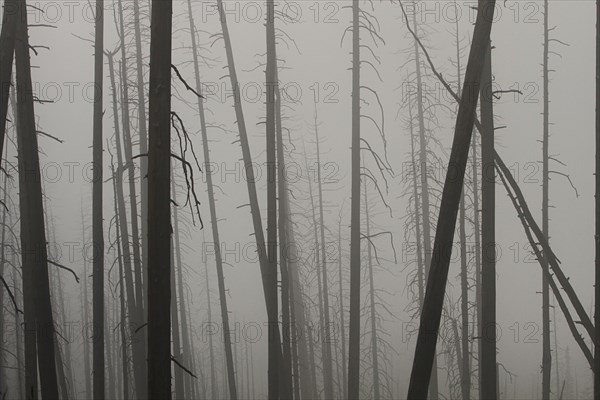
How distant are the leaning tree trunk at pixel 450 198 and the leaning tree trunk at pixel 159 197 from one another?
146cm

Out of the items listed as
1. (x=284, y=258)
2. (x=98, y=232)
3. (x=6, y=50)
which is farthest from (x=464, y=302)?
(x=6, y=50)

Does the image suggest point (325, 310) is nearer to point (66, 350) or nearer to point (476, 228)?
point (476, 228)

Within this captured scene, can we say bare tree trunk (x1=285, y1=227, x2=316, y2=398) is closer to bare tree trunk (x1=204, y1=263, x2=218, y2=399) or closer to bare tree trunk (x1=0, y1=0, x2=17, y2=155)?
bare tree trunk (x1=204, y1=263, x2=218, y2=399)

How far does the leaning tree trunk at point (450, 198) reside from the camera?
3.97m

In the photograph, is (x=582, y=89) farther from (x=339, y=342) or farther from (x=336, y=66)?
(x=339, y=342)

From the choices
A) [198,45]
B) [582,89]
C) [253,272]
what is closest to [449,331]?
[253,272]

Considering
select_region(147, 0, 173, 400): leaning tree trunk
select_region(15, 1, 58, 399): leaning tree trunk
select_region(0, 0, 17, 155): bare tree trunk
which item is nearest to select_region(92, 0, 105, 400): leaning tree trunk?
select_region(15, 1, 58, 399): leaning tree trunk

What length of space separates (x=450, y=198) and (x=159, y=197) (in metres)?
1.66

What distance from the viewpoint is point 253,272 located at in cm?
857

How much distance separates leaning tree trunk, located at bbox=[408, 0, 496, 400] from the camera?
3969mm

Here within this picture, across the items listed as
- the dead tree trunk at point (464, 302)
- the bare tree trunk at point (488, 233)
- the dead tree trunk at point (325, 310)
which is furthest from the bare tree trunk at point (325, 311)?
the bare tree trunk at point (488, 233)

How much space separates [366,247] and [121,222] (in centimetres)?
323

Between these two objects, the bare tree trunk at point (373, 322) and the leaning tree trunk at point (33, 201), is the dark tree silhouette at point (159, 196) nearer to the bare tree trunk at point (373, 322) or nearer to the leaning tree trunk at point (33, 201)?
the leaning tree trunk at point (33, 201)

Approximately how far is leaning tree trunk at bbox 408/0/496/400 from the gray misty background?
168 inches
